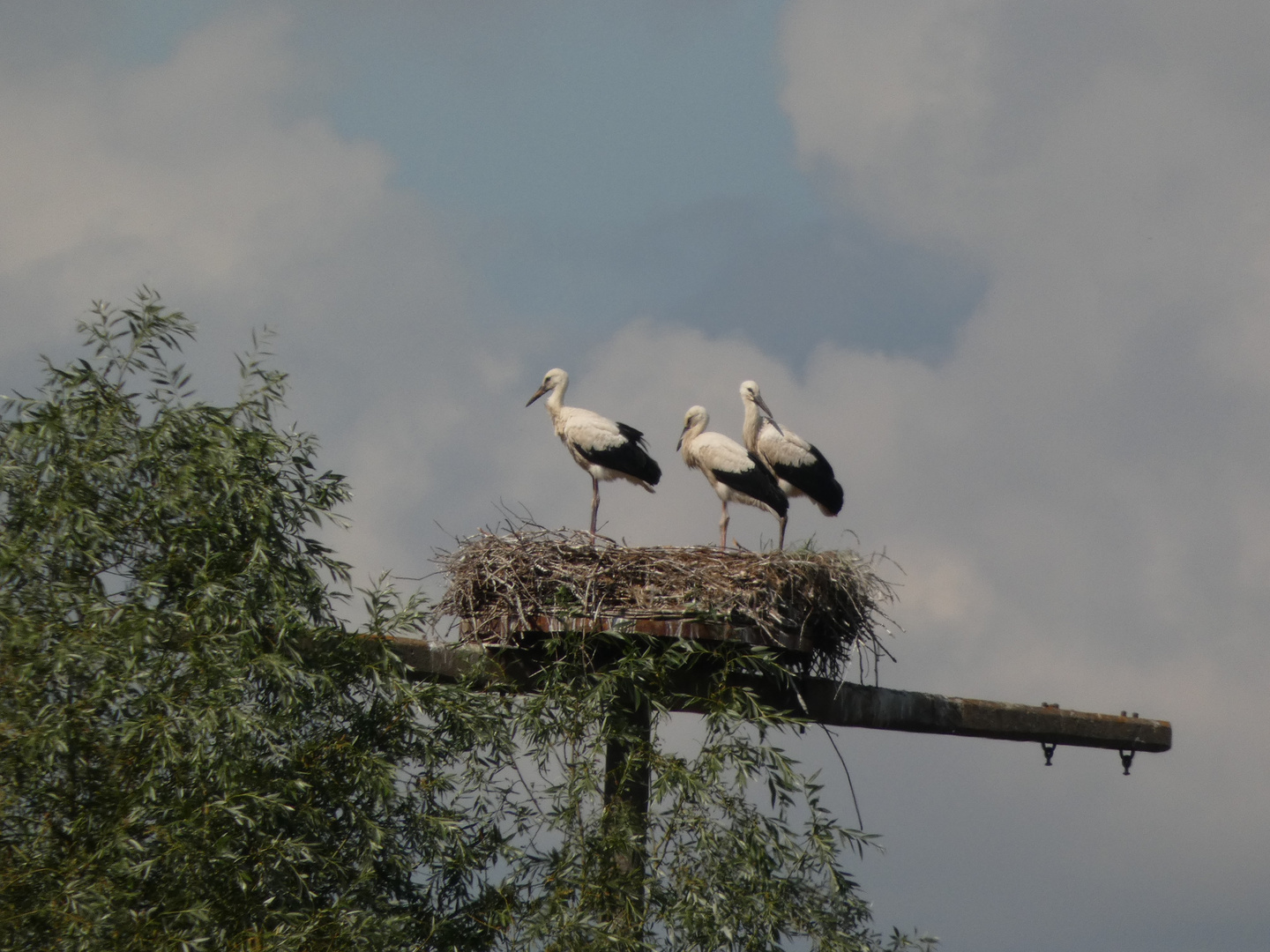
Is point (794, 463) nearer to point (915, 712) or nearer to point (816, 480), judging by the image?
point (816, 480)

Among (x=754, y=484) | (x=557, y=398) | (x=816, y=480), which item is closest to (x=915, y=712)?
(x=754, y=484)

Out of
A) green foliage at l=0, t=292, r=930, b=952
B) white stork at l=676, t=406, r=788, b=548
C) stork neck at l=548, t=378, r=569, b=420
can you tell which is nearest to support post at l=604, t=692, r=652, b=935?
green foliage at l=0, t=292, r=930, b=952

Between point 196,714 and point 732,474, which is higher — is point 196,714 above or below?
below

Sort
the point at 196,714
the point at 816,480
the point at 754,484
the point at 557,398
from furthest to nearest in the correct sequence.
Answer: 1. the point at 557,398
2. the point at 816,480
3. the point at 754,484
4. the point at 196,714

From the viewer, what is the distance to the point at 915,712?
7.99 metres

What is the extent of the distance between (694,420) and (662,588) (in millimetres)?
3762

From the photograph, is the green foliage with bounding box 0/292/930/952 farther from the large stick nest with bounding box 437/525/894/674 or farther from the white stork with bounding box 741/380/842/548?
the white stork with bounding box 741/380/842/548

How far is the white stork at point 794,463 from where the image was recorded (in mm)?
11336

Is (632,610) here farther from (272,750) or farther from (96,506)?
(96,506)

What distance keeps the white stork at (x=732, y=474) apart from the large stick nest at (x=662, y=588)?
8.14 ft

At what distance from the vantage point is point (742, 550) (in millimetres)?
8086

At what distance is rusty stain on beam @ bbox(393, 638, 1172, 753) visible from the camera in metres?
7.52

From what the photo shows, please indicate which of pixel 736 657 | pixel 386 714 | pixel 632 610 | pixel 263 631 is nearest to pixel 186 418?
pixel 263 631

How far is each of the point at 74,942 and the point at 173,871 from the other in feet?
1.45
